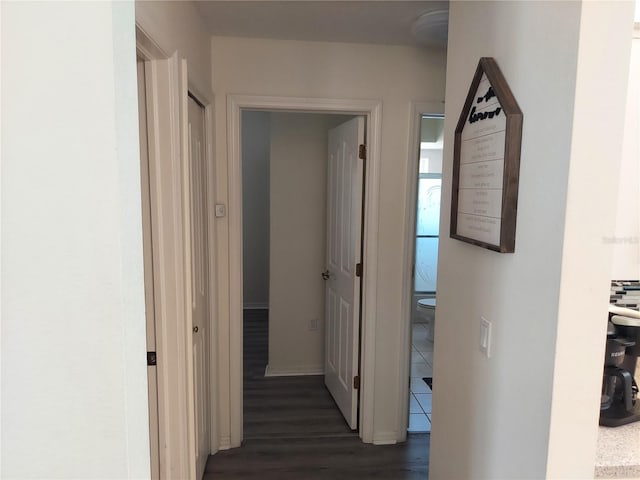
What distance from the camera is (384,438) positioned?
2.69 m

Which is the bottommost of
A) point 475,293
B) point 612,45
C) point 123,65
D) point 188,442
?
point 188,442

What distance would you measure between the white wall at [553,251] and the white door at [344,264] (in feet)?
4.48

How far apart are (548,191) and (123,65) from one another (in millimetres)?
896

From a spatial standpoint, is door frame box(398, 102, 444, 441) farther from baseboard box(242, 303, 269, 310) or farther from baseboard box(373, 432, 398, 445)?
baseboard box(242, 303, 269, 310)

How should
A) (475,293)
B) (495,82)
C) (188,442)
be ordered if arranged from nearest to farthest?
(495,82)
(475,293)
(188,442)

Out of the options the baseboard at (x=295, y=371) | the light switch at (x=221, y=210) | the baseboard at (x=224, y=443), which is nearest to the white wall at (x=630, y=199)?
the light switch at (x=221, y=210)

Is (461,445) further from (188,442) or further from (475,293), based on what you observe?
(188,442)

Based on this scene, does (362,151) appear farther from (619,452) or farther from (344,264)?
(619,452)

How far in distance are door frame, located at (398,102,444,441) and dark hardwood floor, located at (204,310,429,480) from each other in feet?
0.80

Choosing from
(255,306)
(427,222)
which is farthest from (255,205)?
(427,222)

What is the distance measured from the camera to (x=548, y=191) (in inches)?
39.1

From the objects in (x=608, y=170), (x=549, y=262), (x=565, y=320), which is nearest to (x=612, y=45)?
(x=608, y=170)

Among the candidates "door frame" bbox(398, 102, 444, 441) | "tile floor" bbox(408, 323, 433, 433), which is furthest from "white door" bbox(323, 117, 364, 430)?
"tile floor" bbox(408, 323, 433, 433)

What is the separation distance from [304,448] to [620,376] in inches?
72.8
